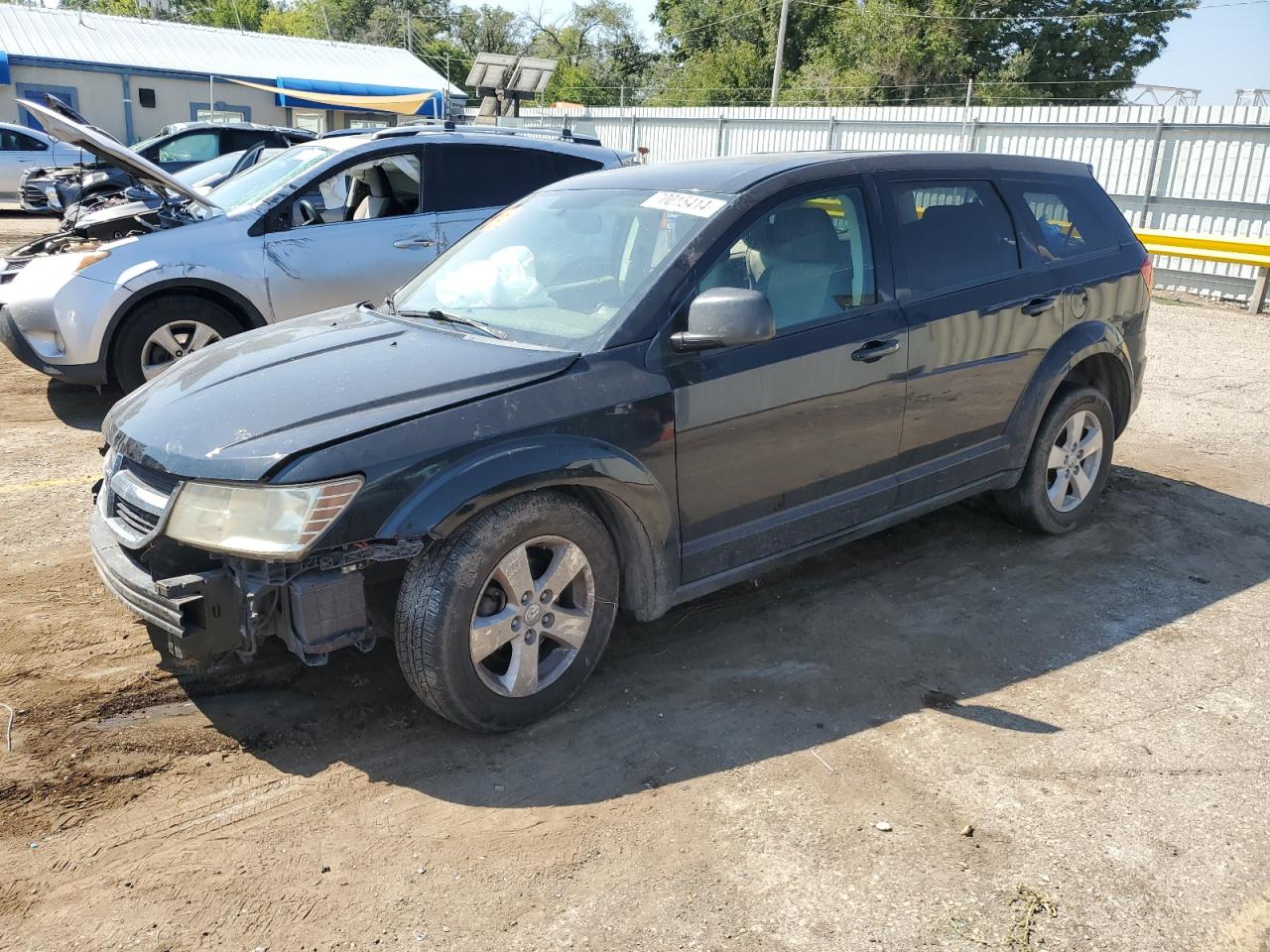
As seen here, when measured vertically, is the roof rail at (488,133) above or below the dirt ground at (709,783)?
above

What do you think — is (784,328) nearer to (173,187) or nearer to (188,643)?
(188,643)

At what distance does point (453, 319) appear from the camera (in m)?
4.00

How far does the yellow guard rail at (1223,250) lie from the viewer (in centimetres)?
1232

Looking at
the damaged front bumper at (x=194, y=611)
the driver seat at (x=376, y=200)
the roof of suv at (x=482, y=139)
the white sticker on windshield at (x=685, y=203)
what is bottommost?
the damaged front bumper at (x=194, y=611)

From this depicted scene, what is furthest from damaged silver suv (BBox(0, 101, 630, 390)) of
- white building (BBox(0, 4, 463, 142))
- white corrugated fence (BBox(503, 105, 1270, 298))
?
white building (BBox(0, 4, 463, 142))

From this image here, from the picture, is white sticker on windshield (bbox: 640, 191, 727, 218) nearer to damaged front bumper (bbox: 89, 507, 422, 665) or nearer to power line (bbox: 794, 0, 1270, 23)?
damaged front bumper (bbox: 89, 507, 422, 665)

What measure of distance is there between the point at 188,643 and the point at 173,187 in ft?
15.9

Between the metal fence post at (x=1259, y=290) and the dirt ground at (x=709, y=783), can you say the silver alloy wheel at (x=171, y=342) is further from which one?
the metal fence post at (x=1259, y=290)

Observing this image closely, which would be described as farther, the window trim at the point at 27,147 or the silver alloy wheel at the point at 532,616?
the window trim at the point at 27,147

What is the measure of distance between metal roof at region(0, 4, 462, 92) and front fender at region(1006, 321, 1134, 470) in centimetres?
3498

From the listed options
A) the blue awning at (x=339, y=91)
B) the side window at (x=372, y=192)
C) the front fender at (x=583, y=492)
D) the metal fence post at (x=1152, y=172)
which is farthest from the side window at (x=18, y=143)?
the front fender at (x=583, y=492)

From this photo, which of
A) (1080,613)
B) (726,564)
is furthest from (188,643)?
(1080,613)

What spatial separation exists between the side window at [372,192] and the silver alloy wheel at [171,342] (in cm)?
113

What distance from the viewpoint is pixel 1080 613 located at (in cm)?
453
